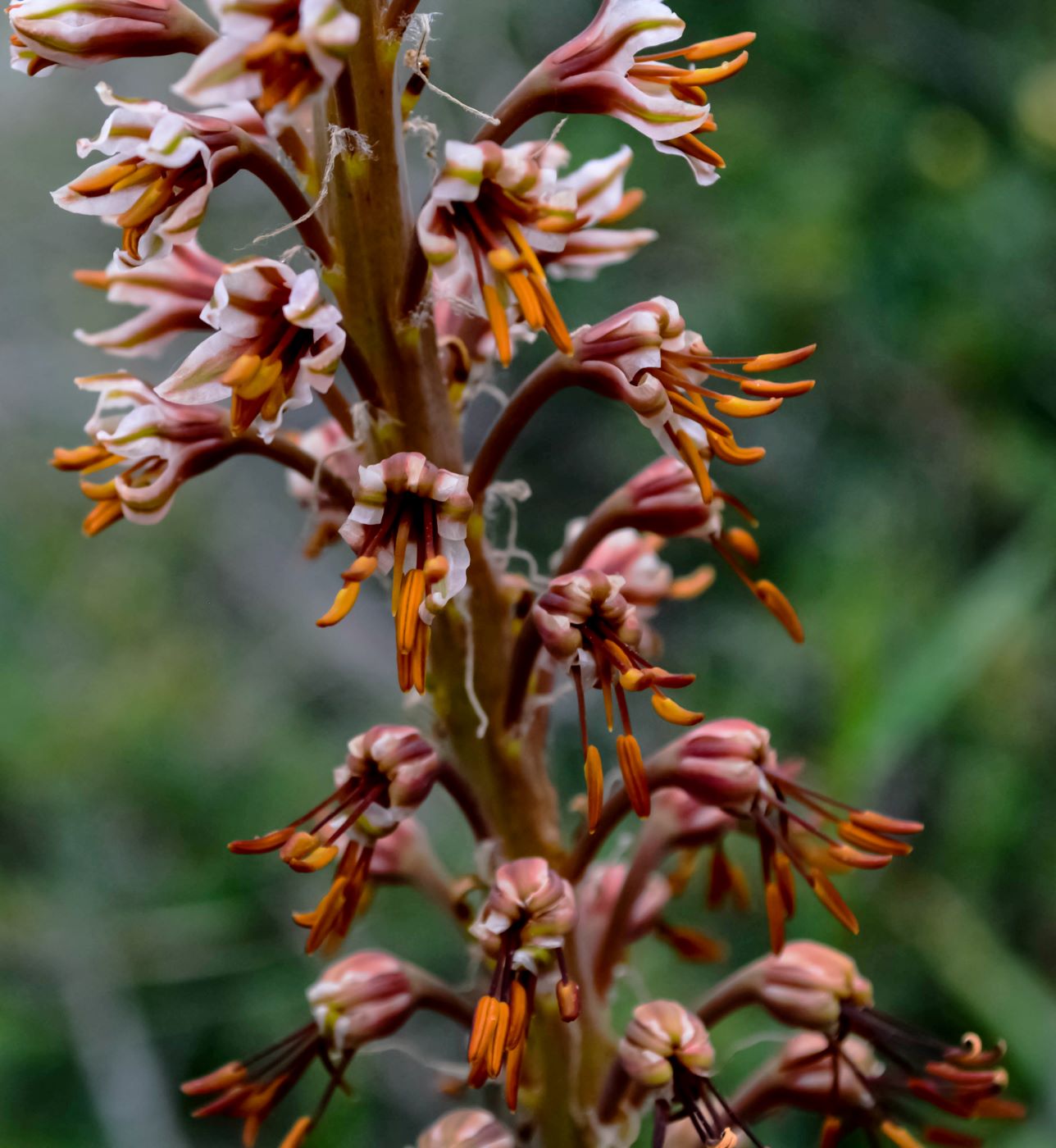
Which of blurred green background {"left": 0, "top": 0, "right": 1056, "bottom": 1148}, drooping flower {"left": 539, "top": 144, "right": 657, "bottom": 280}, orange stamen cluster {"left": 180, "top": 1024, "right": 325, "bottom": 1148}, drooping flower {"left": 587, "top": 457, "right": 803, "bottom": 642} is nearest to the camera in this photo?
orange stamen cluster {"left": 180, "top": 1024, "right": 325, "bottom": 1148}

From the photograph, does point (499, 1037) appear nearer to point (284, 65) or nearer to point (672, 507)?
point (672, 507)

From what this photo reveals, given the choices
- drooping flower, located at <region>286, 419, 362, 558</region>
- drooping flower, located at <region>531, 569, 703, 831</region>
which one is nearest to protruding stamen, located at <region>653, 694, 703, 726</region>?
drooping flower, located at <region>531, 569, 703, 831</region>

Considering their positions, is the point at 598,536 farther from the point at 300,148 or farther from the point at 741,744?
the point at 300,148

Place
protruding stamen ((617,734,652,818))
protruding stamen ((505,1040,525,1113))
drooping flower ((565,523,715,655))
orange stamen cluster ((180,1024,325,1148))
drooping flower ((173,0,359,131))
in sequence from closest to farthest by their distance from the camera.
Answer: drooping flower ((173,0,359,131))
protruding stamen ((505,1040,525,1113))
protruding stamen ((617,734,652,818))
orange stamen cluster ((180,1024,325,1148))
drooping flower ((565,523,715,655))

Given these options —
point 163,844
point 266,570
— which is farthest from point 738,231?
point 266,570

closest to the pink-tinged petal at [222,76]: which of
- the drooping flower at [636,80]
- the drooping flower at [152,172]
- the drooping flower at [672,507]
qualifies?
the drooping flower at [152,172]

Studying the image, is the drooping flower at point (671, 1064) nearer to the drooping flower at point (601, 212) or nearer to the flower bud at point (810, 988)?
the flower bud at point (810, 988)

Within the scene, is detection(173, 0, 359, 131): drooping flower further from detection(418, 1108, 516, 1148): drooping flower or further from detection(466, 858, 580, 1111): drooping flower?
detection(418, 1108, 516, 1148): drooping flower
